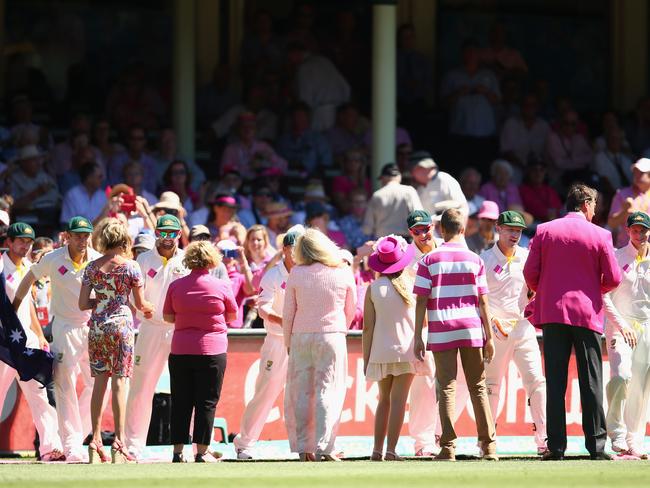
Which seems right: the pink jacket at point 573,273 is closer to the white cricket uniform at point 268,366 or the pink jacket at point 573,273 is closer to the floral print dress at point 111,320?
the white cricket uniform at point 268,366

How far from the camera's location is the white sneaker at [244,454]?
1285cm

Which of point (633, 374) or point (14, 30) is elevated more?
point (14, 30)

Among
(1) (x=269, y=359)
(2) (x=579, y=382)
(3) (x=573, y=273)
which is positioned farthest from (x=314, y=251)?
(2) (x=579, y=382)

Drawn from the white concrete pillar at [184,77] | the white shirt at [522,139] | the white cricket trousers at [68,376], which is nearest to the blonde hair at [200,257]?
the white cricket trousers at [68,376]

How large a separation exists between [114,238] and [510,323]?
3357 mm

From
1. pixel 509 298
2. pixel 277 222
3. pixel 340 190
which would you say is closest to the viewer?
pixel 509 298

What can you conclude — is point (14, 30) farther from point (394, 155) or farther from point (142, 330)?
point (142, 330)

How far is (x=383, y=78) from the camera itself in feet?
61.1

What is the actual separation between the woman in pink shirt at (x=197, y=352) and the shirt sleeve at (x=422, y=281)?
1.51 metres

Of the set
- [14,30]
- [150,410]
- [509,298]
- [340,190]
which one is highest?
[14,30]

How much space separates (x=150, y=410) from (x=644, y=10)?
12454mm

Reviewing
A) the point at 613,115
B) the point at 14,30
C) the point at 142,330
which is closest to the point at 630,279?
the point at 142,330

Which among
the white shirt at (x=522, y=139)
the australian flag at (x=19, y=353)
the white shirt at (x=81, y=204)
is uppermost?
the white shirt at (x=522, y=139)

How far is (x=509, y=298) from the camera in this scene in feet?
42.8
